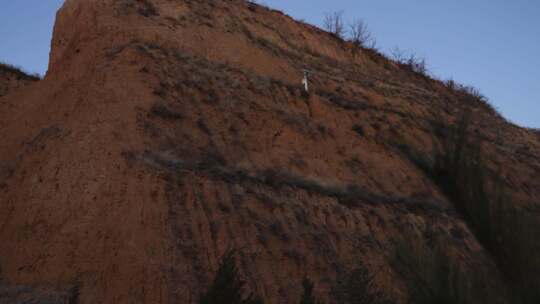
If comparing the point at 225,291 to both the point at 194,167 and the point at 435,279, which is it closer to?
the point at 435,279

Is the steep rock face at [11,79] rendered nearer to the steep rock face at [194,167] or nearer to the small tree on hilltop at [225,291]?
the steep rock face at [194,167]

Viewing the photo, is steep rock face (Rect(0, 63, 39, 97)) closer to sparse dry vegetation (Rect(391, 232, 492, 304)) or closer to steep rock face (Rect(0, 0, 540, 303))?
steep rock face (Rect(0, 0, 540, 303))

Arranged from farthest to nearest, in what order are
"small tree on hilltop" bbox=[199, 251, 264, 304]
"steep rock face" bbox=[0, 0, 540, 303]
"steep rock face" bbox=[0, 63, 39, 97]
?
"steep rock face" bbox=[0, 63, 39, 97] < "steep rock face" bbox=[0, 0, 540, 303] < "small tree on hilltop" bbox=[199, 251, 264, 304]

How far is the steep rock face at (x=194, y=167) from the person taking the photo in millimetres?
7375

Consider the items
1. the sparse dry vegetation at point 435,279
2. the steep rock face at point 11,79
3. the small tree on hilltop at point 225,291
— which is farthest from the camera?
the steep rock face at point 11,79

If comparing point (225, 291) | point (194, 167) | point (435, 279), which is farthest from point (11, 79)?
point (435, 279)

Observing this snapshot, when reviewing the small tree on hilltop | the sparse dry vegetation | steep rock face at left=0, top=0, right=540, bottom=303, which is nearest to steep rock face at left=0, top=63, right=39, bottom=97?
steep rock face at left=0, top=0, right=540, bottom=303

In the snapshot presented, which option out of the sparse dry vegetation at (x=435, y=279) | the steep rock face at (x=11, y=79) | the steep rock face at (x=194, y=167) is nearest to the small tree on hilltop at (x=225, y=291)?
the steep rock face at (x=194, y=167)

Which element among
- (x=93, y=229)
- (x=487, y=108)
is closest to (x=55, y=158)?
(x=93, y=229)

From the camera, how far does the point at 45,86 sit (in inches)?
415

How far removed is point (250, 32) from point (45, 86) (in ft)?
15.5

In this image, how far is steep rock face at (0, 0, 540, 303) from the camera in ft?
24.2

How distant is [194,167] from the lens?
28.5 ft

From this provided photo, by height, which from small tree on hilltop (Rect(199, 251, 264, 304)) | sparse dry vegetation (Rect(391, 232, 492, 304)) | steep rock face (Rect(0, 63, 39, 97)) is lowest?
small tree on hilltop (Rect(199, 251, 264, 304))
